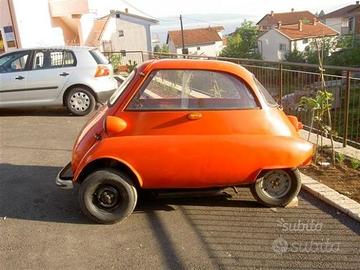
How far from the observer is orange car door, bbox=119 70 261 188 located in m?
3.98

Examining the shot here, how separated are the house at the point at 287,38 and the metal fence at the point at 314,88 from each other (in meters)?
47.9

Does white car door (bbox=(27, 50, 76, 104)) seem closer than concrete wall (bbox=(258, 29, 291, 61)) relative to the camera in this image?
Yes

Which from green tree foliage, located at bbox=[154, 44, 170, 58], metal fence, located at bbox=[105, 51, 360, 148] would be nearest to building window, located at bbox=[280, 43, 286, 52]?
green tree foliage, located at bbox=[154, 44, 170, 58]

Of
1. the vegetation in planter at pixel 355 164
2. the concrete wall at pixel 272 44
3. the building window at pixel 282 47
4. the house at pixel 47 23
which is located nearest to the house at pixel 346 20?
the building window at pixel 282 47

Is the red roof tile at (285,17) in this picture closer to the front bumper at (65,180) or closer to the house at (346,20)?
the house at (346,20)

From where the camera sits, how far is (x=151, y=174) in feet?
13.4

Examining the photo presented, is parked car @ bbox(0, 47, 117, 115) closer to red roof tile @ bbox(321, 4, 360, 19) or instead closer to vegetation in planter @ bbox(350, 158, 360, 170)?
vegetation in planter @ bbox(350, 158, 360, 170)

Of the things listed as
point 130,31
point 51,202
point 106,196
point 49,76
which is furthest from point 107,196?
point 130,31

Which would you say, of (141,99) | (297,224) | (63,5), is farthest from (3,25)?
(297,224)

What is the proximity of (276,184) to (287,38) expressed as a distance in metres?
54.1

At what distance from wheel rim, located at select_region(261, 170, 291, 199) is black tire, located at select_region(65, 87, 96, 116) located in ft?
18.8

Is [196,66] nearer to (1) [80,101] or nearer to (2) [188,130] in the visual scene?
(2) [188,130]

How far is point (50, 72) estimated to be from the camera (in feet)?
29.3

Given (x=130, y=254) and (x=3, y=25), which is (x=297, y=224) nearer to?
(x=130, y=254)
